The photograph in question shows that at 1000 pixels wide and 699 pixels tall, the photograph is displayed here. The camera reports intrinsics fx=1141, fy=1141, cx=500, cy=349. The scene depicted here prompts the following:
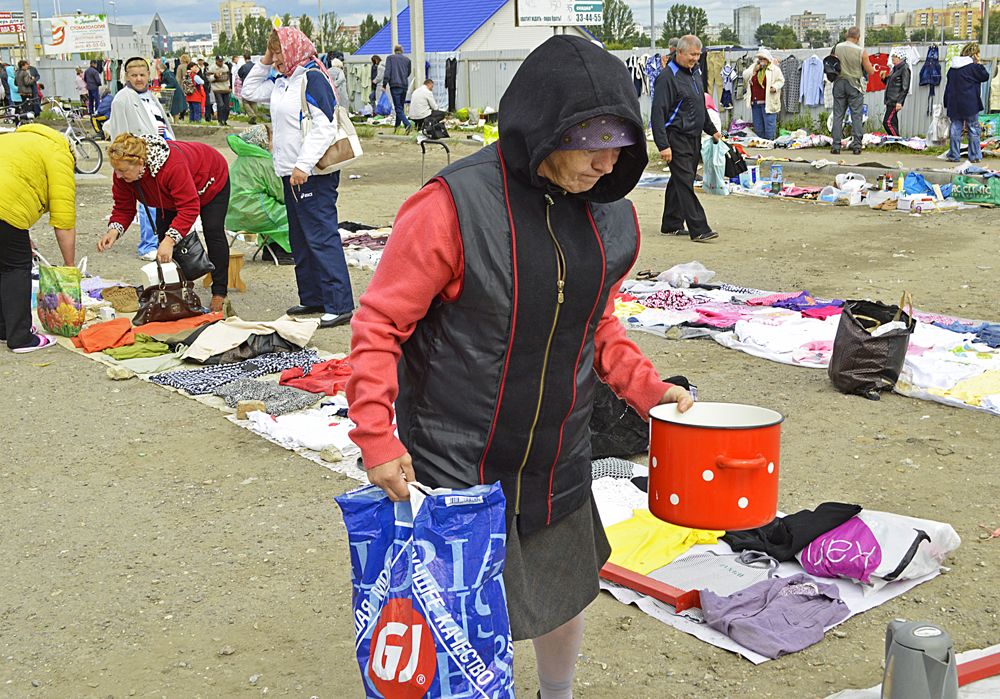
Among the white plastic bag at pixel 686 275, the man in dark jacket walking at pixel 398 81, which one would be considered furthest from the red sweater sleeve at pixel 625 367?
the man in dark jacket walking at pixel 398 81

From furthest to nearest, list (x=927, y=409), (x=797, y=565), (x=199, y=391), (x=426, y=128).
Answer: (x=426, y=128)
(x=199, y=391)
(x=927, y=409)
(x=797, y=565)

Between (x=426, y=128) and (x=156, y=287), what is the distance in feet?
39.1

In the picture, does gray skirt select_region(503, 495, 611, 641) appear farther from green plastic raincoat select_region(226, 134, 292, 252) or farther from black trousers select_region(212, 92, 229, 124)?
black trousers select_region(212, 92, 229, 124)

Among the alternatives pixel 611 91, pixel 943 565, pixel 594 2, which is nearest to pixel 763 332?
pixel 943 565

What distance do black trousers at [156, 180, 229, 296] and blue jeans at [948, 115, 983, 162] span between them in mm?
12076

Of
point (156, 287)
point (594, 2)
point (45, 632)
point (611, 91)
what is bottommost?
point (45, 632)

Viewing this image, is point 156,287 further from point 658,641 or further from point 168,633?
point 658,641

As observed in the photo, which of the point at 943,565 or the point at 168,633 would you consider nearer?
the point at 168,633

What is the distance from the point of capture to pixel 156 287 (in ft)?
26.8

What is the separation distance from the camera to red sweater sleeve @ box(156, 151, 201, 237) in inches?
308

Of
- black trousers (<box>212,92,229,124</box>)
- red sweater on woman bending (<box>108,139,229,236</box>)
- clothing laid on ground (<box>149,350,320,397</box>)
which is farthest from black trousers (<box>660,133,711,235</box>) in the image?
black trousers (<box>212,92,229,124</box>)

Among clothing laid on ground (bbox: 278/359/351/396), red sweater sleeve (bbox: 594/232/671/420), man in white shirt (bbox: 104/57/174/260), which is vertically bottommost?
clothing laid on ground (bbox: 278/359/351/396)

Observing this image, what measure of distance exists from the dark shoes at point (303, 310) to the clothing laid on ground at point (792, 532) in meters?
4.85

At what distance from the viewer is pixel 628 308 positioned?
8367 mm
